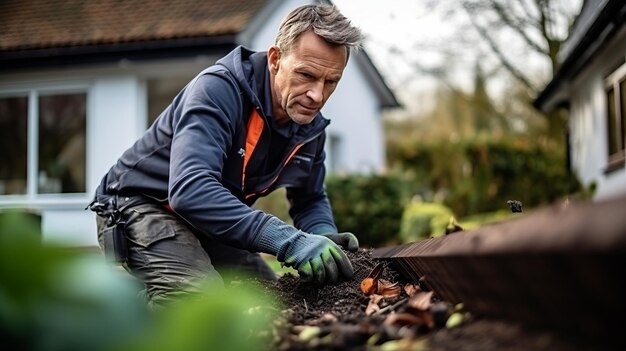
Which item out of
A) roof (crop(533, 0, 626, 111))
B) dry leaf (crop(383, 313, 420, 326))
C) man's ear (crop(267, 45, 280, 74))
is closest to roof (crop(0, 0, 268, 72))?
roof (crop(533, 0, 626, 111))

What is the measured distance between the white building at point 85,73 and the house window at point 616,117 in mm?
5749

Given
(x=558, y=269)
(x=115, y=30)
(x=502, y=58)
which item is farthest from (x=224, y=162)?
(x=502, y=58)

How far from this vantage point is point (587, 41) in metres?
12.0

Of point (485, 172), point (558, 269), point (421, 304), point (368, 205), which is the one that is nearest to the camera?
point (558, 269)

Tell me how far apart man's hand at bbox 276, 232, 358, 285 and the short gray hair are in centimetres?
82

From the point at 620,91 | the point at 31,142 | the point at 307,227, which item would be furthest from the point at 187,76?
the point at 307,227

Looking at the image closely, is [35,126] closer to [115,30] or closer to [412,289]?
[115,30]

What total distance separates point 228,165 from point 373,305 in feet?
3.96

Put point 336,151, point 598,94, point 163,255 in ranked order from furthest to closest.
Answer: point 336,151, point 598,94, point 163,255

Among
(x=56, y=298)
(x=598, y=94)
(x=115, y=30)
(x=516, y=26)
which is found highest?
Result: (x=516, y=26)

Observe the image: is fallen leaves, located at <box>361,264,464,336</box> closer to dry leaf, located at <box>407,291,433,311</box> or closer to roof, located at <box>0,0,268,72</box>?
dry leaf, located at <box>407,291,433,311</box>

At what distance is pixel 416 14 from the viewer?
23.7m

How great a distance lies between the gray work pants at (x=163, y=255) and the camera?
9.96 ft

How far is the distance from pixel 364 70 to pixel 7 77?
33.1ft
